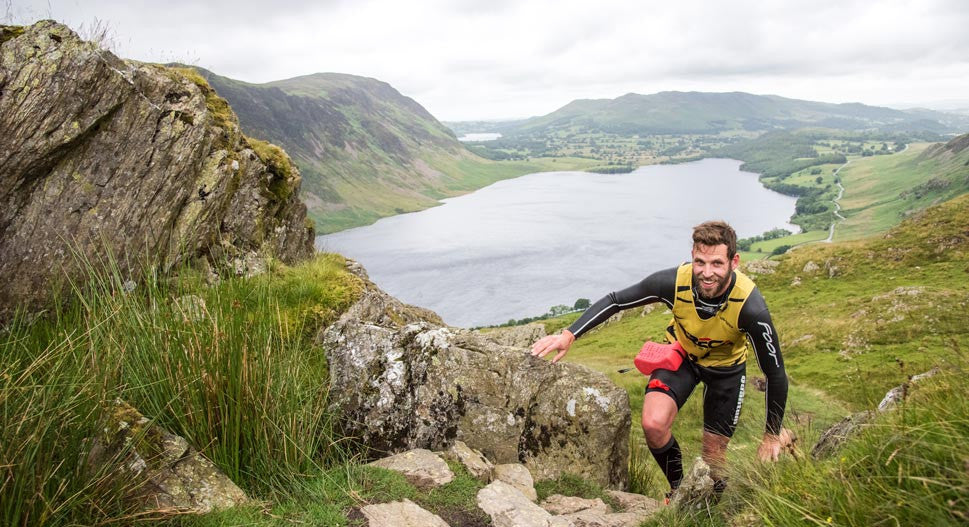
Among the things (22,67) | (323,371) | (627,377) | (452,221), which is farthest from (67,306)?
(452,221)

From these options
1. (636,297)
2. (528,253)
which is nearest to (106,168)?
(636,297)

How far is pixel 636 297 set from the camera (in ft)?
22.0

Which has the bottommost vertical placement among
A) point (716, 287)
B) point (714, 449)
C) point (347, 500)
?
point (714, 449)

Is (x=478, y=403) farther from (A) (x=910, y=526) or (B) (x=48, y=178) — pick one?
(B) (x=48, y=178)

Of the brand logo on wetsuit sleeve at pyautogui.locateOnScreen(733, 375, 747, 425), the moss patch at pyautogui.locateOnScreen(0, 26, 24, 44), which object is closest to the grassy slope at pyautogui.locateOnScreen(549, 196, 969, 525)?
the brand logo on wetsuit sleeve at pyautogui.locateOnScreen(733, 375, 747, 425)

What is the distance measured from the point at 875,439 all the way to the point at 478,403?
4546mm

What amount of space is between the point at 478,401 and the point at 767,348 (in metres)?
3.56

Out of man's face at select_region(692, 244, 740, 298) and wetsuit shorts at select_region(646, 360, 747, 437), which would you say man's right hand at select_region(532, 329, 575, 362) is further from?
man's face at select_region(692, 244, 740, 298)

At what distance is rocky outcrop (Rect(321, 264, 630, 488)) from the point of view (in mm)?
6586

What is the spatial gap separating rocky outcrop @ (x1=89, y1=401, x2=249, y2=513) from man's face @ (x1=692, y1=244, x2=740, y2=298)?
16.3ft

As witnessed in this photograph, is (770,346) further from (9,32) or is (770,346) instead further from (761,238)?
(761,238)

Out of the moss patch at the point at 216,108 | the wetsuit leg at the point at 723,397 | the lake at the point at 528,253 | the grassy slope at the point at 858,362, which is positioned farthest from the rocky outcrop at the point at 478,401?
the lake at the point at 528,253

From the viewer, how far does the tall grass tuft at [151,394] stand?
2.89 metres

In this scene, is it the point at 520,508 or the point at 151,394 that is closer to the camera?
the point at 151,394
